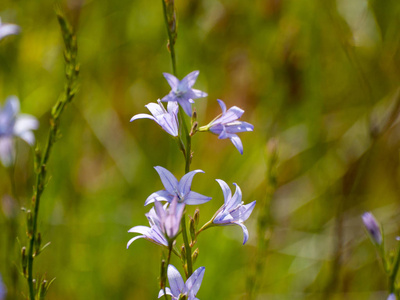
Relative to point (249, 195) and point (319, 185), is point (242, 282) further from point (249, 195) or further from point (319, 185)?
point (319, 185)

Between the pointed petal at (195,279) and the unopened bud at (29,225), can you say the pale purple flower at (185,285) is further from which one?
the unopened bud at (29,225)

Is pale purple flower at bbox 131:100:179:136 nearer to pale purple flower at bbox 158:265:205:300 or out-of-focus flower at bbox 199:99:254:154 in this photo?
Result: out-of-focus flower at bbox 199:99:254:154

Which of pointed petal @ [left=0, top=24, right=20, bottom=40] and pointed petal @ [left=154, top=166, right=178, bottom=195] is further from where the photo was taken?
pointed petal @ [left=0, top=24, right=20, bottom=40]

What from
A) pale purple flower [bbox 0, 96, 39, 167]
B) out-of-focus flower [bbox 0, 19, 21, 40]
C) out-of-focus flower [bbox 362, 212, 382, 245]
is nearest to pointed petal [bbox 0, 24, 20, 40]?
out-of-focus flower [bbox 0, 19, 21, 40]

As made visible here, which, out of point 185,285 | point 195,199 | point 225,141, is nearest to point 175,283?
point 185,285

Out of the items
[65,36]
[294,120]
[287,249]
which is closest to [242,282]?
[287,249]

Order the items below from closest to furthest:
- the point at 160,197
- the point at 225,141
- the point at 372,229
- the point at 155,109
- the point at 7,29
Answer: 1. the point at 160,197
2. the point at 155,109
3. the point at 372,229
4. the point at 7,29
5. the point at 225,141

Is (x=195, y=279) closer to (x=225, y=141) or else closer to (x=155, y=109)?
(x=155, y=109)
